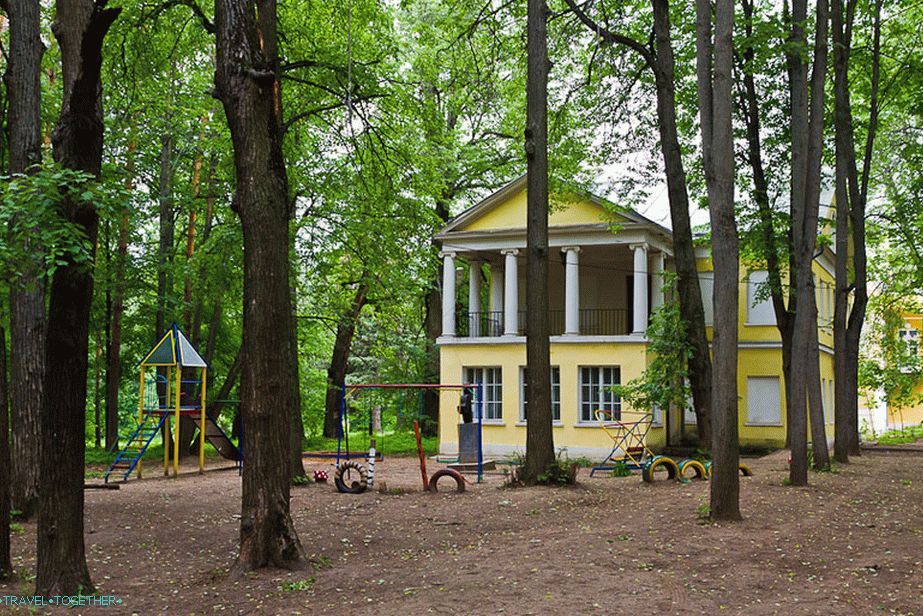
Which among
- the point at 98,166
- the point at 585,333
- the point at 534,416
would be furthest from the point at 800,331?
the point at 585,333

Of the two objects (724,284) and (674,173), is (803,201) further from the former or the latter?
(724,284)

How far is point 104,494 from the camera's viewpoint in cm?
1568


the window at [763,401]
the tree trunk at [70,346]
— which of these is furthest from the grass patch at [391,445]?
the tree trunk at [70,346]

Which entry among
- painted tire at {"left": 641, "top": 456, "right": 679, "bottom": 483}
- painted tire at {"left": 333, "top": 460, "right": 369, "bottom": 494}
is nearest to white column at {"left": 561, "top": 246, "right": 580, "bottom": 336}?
painted tire at {"left": 641, "top": 456, "right": 679, "bottom": 483}

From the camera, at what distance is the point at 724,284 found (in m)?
11.0

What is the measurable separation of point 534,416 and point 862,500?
17.5 ft

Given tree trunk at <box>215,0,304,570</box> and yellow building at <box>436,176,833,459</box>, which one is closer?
tree trunk at <box>215,0,304,570</box>

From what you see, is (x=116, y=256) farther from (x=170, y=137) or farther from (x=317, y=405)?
(x=317, y=405)

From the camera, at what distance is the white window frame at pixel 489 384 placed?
2761 centimetres

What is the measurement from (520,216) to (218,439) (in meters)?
11.4

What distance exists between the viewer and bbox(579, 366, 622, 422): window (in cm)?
2616

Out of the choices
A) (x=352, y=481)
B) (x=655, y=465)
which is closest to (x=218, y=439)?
(x=352, y=481)

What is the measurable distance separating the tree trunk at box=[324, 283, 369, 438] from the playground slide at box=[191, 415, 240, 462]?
569 centimetres

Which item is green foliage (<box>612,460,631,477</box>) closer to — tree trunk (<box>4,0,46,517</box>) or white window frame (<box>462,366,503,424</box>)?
white window frame (<box>462,366,503,424</box>)
